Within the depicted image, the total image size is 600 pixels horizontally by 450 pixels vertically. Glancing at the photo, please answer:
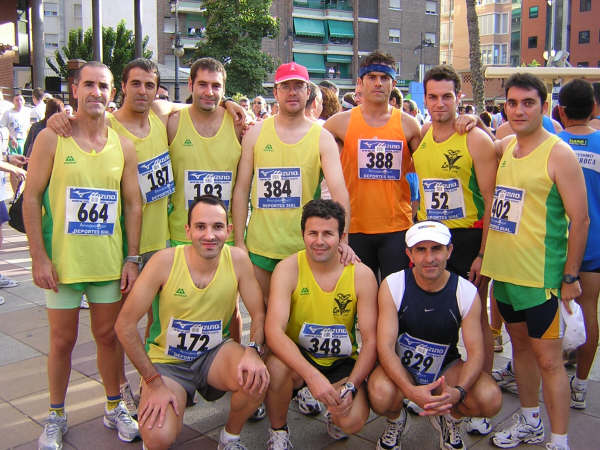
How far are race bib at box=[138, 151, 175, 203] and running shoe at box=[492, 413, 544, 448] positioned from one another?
8.54 ft

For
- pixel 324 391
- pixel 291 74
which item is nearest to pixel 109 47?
pixel 291 74

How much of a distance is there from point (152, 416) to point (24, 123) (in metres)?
10.7

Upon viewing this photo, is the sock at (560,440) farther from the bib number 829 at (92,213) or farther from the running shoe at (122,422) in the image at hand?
the bib number 829 at (92,213)

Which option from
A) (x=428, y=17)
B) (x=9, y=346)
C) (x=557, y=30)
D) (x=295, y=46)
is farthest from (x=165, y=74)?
(x=557, y=30)

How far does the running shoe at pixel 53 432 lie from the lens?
11.1 ft

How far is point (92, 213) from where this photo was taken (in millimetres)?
3461

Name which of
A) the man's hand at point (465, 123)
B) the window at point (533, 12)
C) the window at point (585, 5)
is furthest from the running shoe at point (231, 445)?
the window at point (533, 12)

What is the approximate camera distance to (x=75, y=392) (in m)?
4.18

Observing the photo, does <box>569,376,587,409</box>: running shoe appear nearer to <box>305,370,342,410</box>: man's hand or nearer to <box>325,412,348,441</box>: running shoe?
<box>325,412,348,441</box>: running shoe

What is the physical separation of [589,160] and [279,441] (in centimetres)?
271

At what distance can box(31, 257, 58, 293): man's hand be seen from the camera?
11.1ft

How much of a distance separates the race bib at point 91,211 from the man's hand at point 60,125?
1.09ft

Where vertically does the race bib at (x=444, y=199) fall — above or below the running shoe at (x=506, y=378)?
above

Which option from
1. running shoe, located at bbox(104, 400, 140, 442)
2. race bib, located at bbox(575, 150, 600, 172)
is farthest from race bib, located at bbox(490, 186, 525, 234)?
running shoe, located at bbox(104, 400, 140, 442)
